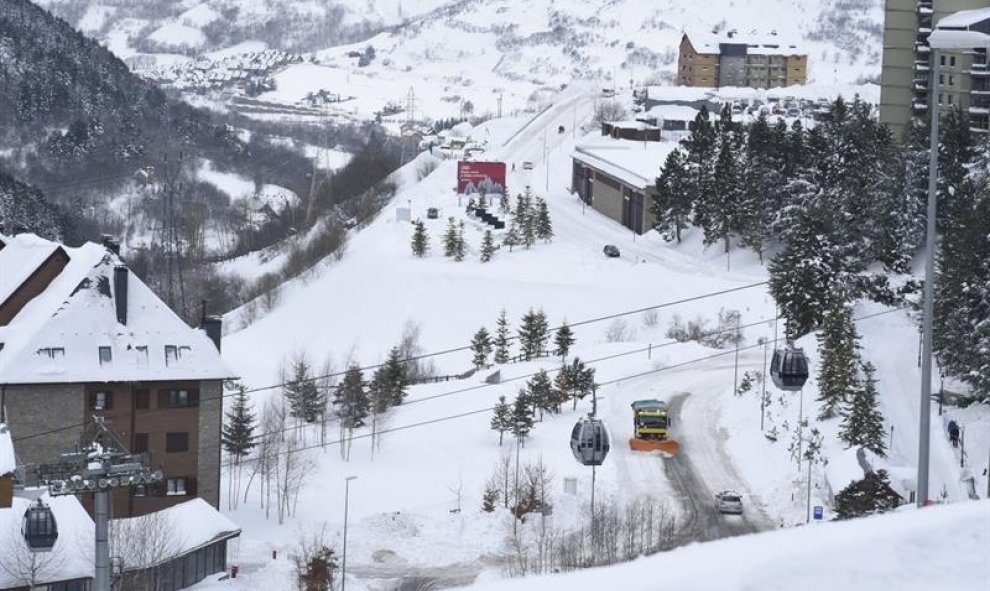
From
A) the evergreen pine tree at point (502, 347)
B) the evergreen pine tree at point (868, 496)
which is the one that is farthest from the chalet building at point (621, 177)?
the evergreen pine tree at point (868, 496)

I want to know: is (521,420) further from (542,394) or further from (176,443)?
(176,443)

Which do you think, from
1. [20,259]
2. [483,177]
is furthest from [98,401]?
[483,177]

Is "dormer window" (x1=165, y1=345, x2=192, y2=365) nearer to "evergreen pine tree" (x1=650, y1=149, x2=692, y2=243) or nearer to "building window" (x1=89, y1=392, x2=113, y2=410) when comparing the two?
"building window" (x1=89, y1=392, x2=113, y2=410)

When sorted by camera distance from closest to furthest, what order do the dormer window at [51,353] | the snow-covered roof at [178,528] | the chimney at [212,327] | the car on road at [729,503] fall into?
the snow-covered roof at [178,528], the car on road at [729,503], the dormer window at [51,353], the chimney at [212,327]

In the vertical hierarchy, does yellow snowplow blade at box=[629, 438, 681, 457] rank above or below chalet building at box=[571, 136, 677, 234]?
below

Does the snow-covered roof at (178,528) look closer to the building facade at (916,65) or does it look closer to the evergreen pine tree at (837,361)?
the evergreen pine tree at (837,361)

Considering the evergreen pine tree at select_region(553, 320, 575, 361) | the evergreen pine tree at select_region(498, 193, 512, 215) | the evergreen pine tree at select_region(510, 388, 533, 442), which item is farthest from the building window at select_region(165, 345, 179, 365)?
the evergreen pine tree at select_region(498, 193, 512, 215)
